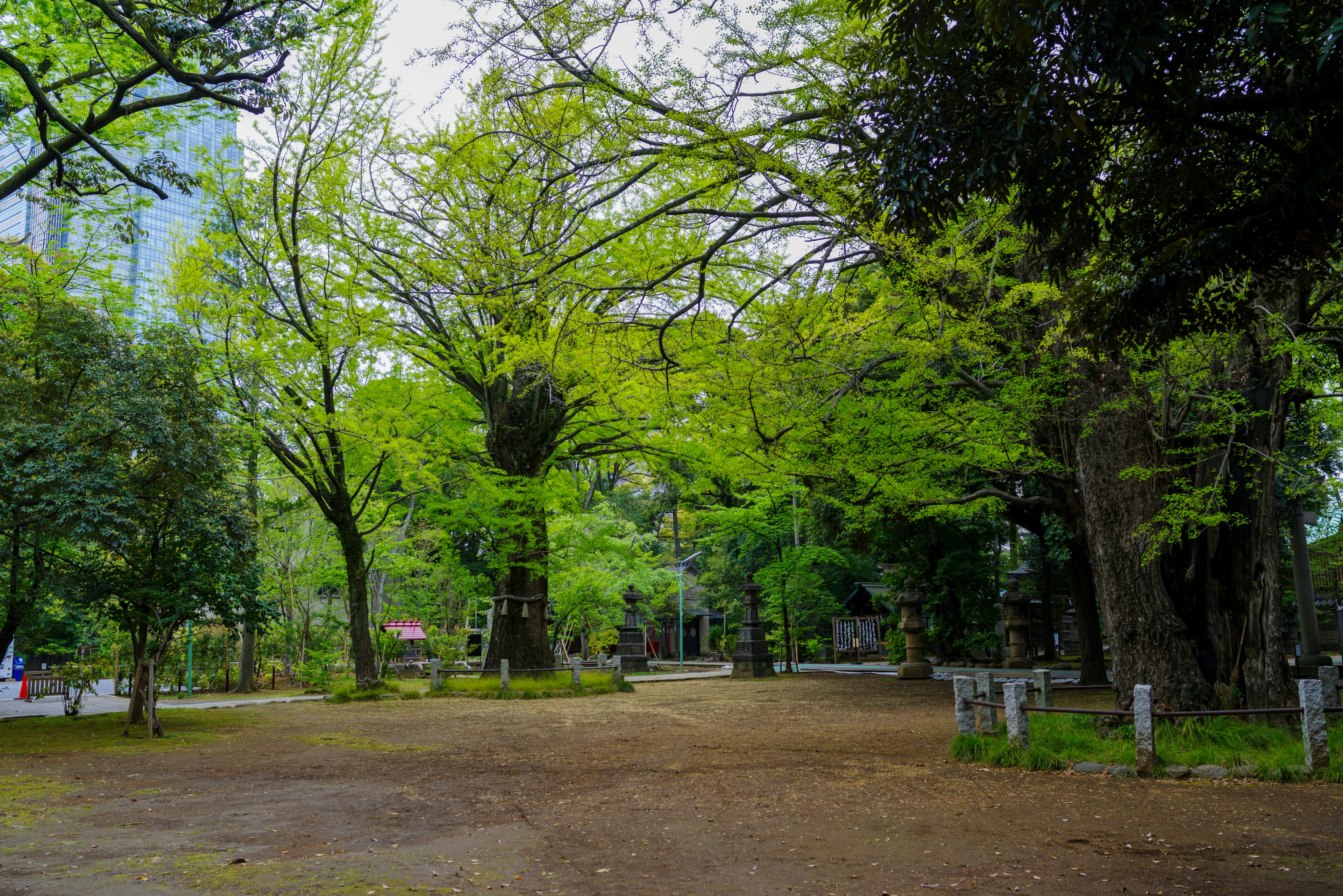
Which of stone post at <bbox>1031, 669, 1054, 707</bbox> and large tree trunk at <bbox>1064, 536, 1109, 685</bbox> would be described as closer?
stone post at <bbox>1031, 669, 1054, 707</bbox>

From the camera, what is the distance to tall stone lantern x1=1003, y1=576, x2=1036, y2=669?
26.0 metres

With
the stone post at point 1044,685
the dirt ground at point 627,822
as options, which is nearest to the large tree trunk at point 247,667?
the dirt ground at point 627,822

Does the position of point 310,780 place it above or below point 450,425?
below

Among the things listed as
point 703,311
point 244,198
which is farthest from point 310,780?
point 244,198

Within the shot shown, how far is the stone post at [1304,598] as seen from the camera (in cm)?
1505

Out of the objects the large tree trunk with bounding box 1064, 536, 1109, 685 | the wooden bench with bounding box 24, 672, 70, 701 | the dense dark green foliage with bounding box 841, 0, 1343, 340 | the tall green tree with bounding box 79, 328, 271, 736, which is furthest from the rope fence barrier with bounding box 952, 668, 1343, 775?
the wooden bench with bounding box 24, 672, 70, 701

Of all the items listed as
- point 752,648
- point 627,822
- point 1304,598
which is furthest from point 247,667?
point 1304,598

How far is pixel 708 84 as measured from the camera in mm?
7785

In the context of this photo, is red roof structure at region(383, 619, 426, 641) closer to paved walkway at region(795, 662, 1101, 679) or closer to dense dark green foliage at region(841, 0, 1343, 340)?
paved walkway at region(795, 662, 1101, 679)

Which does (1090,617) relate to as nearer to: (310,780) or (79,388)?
(310,780)

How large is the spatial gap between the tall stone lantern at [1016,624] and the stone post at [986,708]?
58.0ft

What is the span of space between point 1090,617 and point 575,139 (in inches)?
576

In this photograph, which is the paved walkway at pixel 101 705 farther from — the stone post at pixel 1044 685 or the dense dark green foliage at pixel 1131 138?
the dense dark green foliage at pixel 1131 138

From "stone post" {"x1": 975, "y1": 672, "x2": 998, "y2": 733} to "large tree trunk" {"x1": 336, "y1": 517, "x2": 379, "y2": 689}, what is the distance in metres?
13.4
